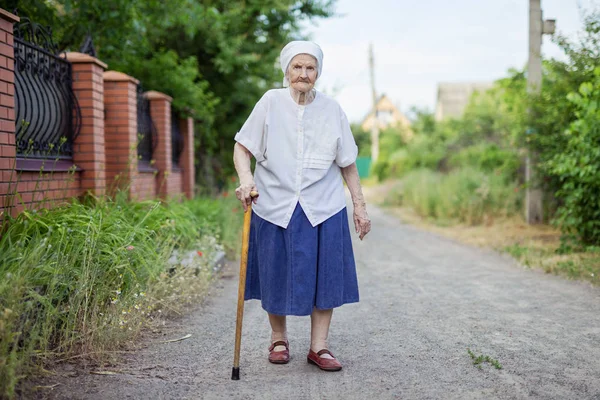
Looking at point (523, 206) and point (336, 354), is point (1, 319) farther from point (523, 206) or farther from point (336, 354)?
point (523, 206)

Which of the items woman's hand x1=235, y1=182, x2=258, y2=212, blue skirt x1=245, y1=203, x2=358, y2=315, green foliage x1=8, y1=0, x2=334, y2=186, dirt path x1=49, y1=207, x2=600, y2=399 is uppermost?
green foliage x1=8, y1=0, x2=334, y2=186

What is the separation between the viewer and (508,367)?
359 centimetres

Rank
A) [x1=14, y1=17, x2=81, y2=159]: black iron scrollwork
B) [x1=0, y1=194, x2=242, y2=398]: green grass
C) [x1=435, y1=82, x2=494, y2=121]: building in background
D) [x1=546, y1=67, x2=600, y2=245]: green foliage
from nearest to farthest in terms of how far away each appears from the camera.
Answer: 1. [x1=0, y1=194, x2=242, y2=398]: green grass
2. [x1=14, y1=17, x2=81, y2=159]: black iron scrollwork
3. [x1=546, y1=67, x2=600, y2=245]: green foliage
4. [x1=435, y1=82, x2=494, y2=121]: building in background

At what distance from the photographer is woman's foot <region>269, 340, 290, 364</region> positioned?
374cm

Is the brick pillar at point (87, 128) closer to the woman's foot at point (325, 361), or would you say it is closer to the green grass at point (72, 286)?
the green grass at point (72, 286)

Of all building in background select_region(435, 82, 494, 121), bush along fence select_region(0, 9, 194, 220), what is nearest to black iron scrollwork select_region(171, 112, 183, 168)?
bush along fence select_region(0, 9, 194, 220)

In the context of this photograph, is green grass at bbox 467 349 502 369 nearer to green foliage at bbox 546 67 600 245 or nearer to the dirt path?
the dirt path

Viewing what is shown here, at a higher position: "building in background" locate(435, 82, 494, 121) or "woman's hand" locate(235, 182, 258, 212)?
"building in background" locate(435, 82, 494, 121)

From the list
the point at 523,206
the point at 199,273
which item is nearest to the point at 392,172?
the point at 523,206

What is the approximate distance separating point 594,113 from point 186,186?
7322mm

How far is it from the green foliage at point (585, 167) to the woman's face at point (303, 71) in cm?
433

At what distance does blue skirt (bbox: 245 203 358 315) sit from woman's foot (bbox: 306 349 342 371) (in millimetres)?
290

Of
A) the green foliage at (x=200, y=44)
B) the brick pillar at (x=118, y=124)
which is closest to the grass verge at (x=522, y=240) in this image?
the green foliage at (x=200, y=44)

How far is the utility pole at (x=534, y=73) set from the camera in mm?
10291
